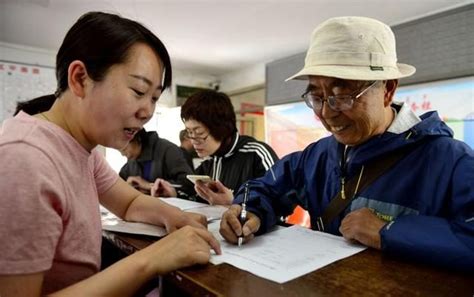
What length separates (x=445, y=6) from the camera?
270 centimetres

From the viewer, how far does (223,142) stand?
202cm

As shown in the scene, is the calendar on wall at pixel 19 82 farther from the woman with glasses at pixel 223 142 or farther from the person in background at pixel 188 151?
the woman with glasses at pixel 223 142

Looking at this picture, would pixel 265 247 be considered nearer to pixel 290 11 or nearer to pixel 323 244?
pixel 323 244

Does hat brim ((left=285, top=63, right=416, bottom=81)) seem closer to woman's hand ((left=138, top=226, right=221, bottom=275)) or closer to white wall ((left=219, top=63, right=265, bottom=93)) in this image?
woman's hand ((left=138, top=226, right=221, bottom=275))

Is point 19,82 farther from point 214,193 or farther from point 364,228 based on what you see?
point 364,228

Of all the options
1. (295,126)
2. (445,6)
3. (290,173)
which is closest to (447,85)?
(445,6)

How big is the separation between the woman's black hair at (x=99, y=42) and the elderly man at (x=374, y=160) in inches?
19.0

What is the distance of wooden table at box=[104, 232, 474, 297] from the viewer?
55 cm

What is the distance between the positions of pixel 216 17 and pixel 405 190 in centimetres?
262

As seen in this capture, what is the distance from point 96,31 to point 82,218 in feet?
1.40

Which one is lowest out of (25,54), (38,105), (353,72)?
(38,105)

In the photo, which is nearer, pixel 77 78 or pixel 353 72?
pixel 77 78

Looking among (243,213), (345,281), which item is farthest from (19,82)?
(345,281)

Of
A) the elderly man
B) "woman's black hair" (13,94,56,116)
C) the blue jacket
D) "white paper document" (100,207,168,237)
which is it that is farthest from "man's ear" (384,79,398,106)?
"woman's black hair" (13,94,56,116)
